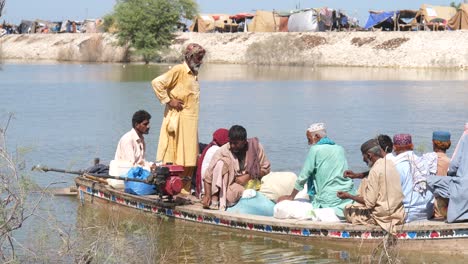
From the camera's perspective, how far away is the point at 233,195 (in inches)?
354

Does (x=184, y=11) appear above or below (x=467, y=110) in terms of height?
above

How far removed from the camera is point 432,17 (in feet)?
168

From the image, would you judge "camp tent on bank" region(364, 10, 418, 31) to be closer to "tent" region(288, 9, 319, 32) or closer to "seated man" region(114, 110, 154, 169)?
"tent" region(288, 9, 319, 32)

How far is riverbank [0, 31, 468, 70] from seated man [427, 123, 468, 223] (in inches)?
1431

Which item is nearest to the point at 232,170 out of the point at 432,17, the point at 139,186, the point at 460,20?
the point at 139,186

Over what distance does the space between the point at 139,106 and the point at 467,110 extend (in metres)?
9.12

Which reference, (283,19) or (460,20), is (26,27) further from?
(460,20)

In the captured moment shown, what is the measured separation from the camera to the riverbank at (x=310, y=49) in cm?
4519

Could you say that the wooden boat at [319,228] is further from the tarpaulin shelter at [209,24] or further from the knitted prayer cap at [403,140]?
the tarpaulin shelter at [209,24]

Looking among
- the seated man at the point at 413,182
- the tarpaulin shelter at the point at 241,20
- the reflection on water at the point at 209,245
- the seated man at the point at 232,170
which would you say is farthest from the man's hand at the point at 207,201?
the tarpaulin shelter at the point at 241,20

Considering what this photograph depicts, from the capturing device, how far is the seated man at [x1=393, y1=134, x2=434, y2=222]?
317 inches

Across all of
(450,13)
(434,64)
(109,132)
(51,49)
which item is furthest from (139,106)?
(51,49)

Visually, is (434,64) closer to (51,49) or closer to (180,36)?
(180,36)

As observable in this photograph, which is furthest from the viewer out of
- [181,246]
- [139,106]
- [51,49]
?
[51,49]
